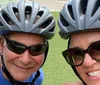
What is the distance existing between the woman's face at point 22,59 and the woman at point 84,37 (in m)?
0.40

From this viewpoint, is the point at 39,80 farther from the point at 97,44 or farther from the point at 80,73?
the point at 97,44

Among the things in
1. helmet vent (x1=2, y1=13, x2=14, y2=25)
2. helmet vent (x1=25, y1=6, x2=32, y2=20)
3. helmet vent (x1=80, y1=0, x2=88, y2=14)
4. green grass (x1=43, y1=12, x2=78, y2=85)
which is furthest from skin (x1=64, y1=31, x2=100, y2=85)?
green grass (x1=43, y1=12, x2=78, y2=85)

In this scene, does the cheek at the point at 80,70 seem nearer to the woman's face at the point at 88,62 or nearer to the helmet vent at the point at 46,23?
the woman's face at the point at 88,62

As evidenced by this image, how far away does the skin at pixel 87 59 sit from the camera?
2293mm

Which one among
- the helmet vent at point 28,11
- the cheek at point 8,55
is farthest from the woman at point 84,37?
the cheek at point 8,55

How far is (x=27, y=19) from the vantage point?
2814 mm

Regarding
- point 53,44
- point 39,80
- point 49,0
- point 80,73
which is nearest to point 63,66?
point 53,44

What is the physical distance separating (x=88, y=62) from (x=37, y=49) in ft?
2.21

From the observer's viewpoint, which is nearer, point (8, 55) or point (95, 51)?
point (95, 51)

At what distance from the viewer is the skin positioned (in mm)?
2293

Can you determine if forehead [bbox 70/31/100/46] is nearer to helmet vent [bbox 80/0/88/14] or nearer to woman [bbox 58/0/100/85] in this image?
woman [bbox 58/0/100/85]

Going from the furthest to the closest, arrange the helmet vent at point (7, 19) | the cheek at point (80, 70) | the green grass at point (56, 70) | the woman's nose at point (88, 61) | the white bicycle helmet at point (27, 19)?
the green grass at point (56, 70)
the helmet vent at point (7, 19)
the white bicycle helmet at point (27, 19)
the cheek at point (80, 70)
the woman's nose at point (88, 61)

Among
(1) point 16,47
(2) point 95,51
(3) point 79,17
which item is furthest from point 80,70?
(1) point 16,47

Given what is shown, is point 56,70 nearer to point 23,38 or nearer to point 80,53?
point 23,38
